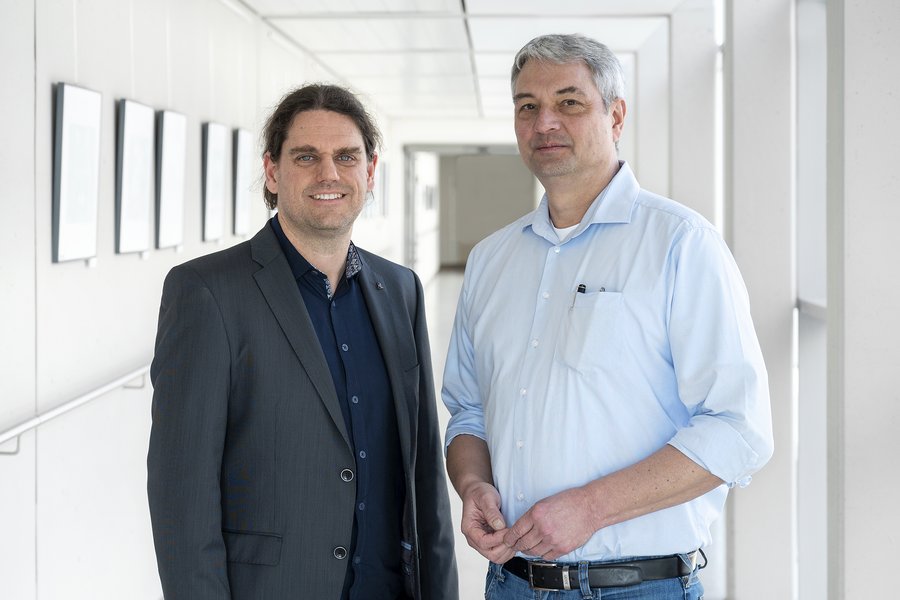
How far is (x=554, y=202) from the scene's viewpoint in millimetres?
2049

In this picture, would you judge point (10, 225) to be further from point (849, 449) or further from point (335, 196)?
point (849, 449)

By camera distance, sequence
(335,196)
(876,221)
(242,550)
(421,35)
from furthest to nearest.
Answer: (421,35), (876,221), (335,196), (242,550)

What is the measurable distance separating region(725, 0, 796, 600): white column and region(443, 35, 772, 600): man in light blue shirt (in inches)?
81.3

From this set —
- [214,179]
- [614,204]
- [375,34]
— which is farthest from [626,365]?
[375,34]

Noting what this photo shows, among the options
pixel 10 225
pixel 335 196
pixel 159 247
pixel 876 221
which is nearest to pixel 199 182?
pixel 159 247

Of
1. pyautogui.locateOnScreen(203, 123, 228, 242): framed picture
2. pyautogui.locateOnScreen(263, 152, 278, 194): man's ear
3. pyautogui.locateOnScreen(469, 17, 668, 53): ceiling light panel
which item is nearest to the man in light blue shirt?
pyautogui.locateOnScreen(263, 152, 278, 194): man's ear

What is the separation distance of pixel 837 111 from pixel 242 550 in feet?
6.25

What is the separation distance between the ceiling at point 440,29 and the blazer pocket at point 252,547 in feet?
13.0

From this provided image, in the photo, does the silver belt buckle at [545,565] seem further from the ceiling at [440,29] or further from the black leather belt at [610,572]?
the ceiling at [440,29]

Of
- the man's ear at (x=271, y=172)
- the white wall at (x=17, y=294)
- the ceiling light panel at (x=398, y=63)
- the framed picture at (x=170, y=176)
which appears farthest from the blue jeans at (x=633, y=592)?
the ceiling light panel at (x=398, y=63)

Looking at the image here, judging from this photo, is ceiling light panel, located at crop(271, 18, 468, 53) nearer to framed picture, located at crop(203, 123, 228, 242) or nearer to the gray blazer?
framed picture, located at crop(203, 123, 228, 242)

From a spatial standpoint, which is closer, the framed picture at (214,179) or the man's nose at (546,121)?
the man's nose at (546,121)

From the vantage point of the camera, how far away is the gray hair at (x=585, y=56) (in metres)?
1.99

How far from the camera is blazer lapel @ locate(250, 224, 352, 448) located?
193cm
